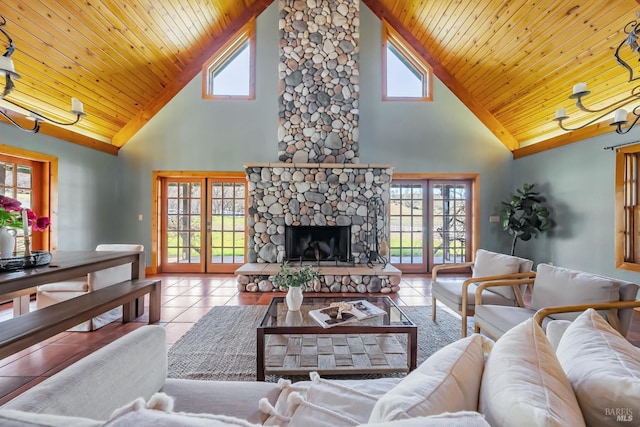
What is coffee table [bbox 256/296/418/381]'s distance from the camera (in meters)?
2.00

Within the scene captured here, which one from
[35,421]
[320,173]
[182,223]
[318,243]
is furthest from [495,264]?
[182,223]

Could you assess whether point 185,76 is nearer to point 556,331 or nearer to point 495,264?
point 495,264

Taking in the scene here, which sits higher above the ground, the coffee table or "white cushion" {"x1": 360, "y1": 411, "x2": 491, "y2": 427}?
"white cushion" {"x1": 360, "y1": 411, "x2": 491, "y2": 427}

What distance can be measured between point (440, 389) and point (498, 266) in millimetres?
2387

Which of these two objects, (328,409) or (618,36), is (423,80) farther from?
(328,409)

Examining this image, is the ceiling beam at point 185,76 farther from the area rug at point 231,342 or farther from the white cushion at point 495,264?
the white cushion at point 495,264

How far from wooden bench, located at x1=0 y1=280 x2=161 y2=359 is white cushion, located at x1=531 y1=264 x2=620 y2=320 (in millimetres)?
3359

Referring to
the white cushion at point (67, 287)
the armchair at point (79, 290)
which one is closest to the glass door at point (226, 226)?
the armchair at point (79, 290)

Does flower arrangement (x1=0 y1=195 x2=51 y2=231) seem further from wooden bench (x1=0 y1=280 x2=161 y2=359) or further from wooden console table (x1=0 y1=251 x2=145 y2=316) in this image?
wooden bench (x1=0 y1=280 x2=161 y2=359)

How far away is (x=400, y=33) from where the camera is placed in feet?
17.7

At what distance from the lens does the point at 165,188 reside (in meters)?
5.62

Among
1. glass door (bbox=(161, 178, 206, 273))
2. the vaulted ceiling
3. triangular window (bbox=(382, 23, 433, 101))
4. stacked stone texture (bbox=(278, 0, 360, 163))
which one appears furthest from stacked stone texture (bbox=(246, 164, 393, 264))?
the vaulted ceiling

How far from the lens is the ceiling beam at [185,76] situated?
5266 mm

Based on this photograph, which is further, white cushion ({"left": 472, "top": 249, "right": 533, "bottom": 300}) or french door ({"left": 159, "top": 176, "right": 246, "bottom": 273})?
french door ({"left": 159, "top": 176, "right": 246, "bottom": 273})
